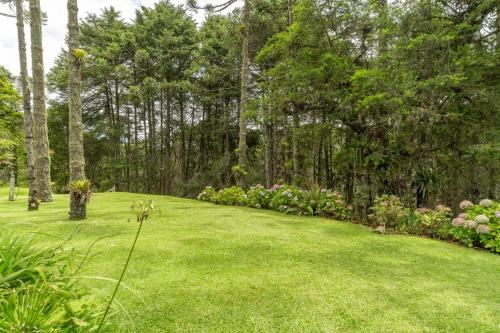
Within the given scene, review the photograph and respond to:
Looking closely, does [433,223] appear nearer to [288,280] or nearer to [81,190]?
[288,280]

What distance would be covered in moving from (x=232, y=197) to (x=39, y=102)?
6.19 meters

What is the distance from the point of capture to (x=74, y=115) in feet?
17.2

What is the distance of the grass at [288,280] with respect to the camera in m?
1.93

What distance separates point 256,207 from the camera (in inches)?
307

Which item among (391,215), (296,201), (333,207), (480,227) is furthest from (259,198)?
(480,227)

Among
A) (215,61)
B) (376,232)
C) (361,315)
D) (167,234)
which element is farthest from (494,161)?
(215,61)

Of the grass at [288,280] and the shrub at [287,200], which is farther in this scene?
the shrub at [287,200]

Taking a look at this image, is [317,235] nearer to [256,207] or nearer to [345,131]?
[256,207]

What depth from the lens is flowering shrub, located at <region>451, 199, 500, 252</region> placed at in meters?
4.21

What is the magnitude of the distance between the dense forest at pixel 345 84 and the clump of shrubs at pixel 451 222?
1325 millimetres

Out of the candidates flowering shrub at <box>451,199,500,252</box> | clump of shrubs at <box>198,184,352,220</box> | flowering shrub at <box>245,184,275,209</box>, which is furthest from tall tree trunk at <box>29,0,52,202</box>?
flowering shrub at <box>451,199,500,252</box>

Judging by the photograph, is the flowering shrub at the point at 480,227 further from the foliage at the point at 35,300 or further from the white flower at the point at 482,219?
the foliage at the point at 35,300

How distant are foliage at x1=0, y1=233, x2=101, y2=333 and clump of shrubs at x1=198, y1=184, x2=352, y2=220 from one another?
5553 mm

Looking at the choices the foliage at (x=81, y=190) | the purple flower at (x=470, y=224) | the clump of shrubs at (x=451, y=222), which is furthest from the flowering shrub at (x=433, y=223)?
the foliage at (x=81, y=190)
